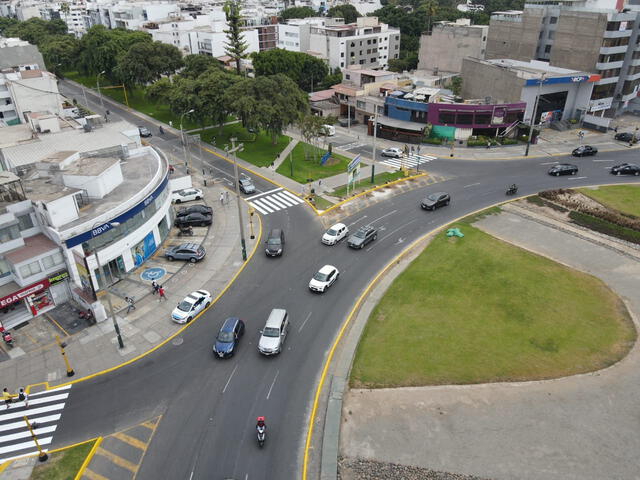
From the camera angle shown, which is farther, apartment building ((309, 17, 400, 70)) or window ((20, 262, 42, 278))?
apartment building ((309, 17, 400, 70))

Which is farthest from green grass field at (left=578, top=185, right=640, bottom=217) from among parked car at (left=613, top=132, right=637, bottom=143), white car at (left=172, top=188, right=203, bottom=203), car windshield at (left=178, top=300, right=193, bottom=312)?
car windshield at (left=178, top=300, right=193, bottom=312)

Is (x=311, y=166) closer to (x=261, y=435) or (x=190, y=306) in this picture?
(x=190, y=306)

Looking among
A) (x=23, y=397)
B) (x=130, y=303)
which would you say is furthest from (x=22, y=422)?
(x=130, y=303)

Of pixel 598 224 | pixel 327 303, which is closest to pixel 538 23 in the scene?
pixel 598 224

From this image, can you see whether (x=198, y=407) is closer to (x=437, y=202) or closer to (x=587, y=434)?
(x=587, y=434)

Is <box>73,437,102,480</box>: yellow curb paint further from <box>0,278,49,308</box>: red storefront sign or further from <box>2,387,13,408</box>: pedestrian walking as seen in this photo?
<box>0,278,49,308</box>: red storefront sign

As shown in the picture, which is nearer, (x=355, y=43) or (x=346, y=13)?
(x=355, y=43)
